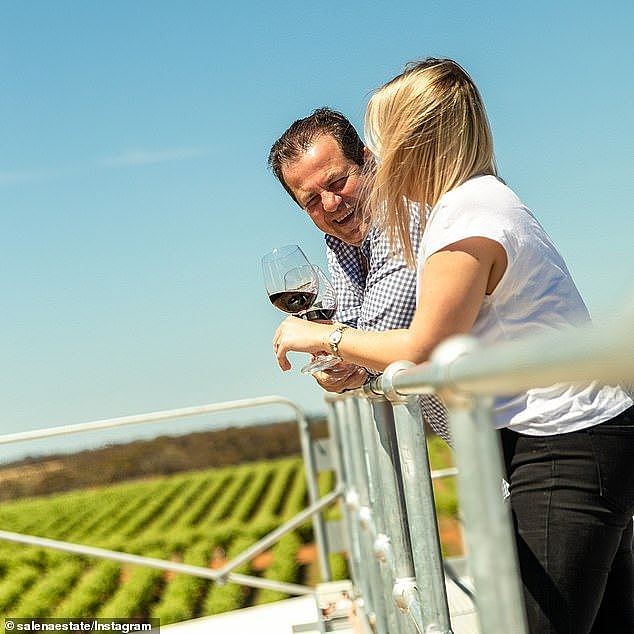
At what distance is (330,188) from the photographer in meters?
1.73

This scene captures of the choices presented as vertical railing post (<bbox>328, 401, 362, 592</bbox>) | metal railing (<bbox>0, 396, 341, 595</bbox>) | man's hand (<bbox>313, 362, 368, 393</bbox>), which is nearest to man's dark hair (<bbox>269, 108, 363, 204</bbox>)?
man's hand (<bbox>313, 362, 368, 393</bbox>)

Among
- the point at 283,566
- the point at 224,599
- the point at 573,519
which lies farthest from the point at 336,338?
the point at 283,566

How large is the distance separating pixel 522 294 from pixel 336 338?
1.00ft

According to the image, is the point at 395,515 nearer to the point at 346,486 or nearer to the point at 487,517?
the point at 487,517

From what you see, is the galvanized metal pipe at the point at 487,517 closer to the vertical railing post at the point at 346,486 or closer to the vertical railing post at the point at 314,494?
the vertical railing post at the point at 346,486

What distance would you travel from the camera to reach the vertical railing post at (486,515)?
0.56 m

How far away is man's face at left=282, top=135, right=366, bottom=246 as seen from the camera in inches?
67.5

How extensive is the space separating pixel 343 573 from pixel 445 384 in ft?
59.8

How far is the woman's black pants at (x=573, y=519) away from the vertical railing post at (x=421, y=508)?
9cm

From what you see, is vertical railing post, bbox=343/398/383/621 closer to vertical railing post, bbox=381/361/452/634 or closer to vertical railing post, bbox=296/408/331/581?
vertical railing post, bbox=381/361/452/634

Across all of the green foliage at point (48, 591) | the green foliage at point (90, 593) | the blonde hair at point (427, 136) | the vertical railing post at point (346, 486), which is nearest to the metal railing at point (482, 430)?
the blonde hair at point (427, 136)

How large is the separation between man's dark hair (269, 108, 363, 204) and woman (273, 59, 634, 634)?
2.00 feet

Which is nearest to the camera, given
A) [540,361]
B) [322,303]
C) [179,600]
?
[540,361]

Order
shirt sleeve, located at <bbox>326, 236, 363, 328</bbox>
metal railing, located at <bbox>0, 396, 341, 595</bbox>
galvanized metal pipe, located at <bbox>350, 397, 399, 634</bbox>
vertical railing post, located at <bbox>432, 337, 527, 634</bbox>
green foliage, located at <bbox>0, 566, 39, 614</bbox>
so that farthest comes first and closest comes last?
green foliage, located at <bbox>0, 566, 39, 614</bbox> → metal railing, located at <bbox>0, 396, 341, 595</bbox> → shirt sleeve, located at <bbox>326, 236, 363, 328</bbox> → galvanized metal pipe, located at <bbox>350, 397, 399, 634</bbox> → vertical railing post, located at <bbox>432, 337, 527, 634</bbox>
